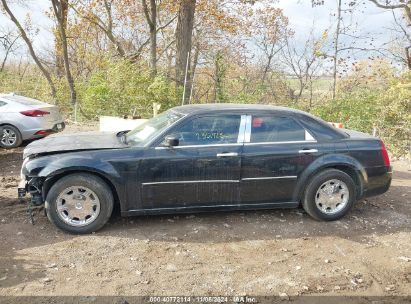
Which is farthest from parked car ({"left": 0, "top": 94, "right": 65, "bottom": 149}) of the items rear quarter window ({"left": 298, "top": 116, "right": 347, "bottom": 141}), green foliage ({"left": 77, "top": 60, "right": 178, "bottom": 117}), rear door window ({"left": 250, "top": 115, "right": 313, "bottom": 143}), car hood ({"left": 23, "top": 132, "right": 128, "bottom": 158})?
rear quarter window ({"left": 298, "top": 116, "right": 347, "bottom": 141})

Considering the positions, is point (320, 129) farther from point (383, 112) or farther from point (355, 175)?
point (383, 112)

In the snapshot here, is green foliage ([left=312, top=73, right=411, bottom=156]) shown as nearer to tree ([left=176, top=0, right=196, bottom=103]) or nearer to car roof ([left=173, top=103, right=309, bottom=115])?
tree ([left=176, top=0, right=196, bottom=103])

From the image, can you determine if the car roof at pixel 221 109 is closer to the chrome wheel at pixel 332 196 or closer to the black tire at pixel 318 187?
the black tire at pixel 318 187

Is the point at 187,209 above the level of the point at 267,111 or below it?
below

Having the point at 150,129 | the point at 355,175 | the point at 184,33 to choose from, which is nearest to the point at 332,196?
the point at 355,175

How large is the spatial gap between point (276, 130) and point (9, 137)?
6829mm

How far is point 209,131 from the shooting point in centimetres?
503

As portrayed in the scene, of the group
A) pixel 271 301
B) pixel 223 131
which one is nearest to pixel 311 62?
pixel 223 131

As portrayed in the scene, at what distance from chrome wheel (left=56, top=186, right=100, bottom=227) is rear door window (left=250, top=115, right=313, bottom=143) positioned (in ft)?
6.88

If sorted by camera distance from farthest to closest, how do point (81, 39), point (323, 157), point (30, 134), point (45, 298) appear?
point (81, 39) → point (30, 134) → point (323, 157) → point (45, 298)

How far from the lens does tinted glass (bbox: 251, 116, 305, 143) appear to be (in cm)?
516

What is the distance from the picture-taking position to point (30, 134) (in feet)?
30.5

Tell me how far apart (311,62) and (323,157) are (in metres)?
14.9

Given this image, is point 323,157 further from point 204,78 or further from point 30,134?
point 204,78
